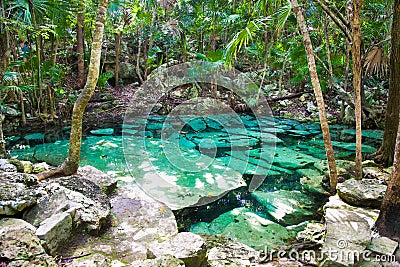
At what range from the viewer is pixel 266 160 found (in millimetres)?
5875

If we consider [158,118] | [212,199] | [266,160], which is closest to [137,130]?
[158,118]

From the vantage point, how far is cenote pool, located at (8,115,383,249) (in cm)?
355

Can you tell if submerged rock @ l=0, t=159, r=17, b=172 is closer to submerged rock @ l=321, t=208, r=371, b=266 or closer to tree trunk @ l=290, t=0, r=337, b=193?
submerged rock @ l=321, t=208, r=371, b=266

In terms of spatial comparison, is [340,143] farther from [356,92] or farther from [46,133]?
[46,133]

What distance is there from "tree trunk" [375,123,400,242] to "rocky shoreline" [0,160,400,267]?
97 mm

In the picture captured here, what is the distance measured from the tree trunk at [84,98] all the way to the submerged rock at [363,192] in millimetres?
3034

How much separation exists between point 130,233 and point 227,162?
10.3ft

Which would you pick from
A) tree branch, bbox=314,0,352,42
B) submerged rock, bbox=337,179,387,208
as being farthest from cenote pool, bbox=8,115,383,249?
tree branch, bbox=314,0,352,42

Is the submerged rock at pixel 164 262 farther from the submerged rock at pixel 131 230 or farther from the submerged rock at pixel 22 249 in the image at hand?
the submerged rock at pixel 22 249

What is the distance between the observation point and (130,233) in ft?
9.26

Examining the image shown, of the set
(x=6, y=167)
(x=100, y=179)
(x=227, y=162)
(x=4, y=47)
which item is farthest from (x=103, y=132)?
(x=6, y=167)

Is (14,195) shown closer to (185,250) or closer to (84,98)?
(84,98)

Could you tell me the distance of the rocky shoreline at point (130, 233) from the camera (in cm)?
209

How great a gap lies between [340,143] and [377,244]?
5370 millimetres
